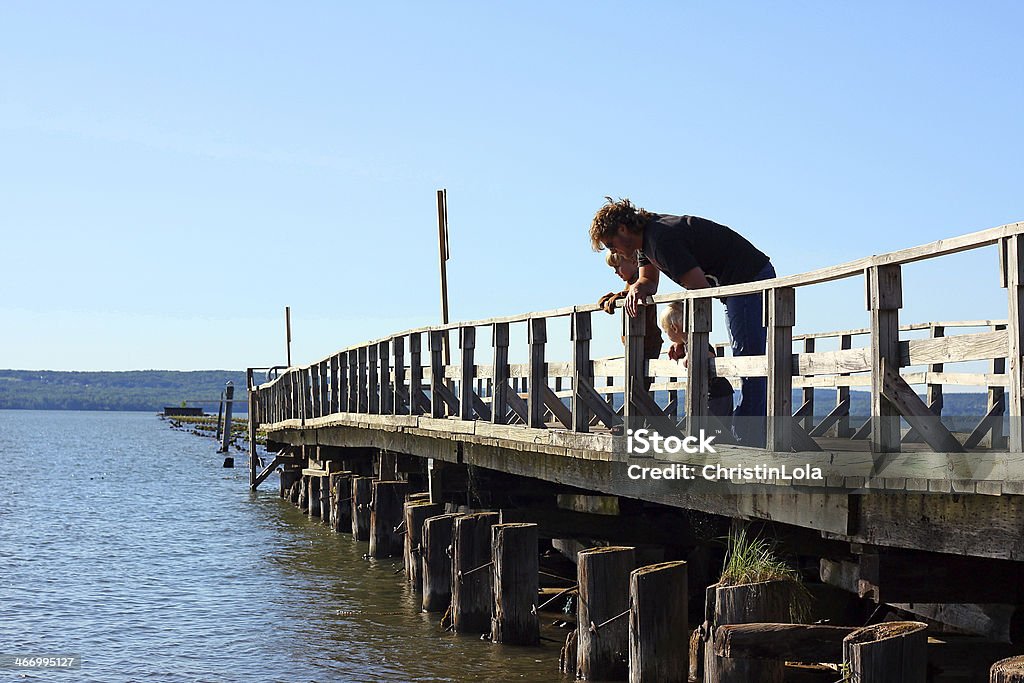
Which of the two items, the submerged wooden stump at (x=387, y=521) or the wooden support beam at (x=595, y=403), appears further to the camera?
the submerged wooden stump at (x=387, y=521)

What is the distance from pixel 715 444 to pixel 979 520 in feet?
7.97

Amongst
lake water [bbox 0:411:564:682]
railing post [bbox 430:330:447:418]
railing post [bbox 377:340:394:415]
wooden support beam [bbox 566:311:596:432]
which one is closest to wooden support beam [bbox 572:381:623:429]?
wooden support beam [bbox 566:311:596:432]

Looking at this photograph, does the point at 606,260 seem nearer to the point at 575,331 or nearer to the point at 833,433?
the point at 575,331

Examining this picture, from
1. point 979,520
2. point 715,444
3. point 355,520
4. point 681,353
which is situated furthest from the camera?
point 355,520

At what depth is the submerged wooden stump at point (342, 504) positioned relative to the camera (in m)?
22.0

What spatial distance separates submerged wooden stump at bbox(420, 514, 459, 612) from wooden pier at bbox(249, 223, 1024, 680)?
64 centimetres

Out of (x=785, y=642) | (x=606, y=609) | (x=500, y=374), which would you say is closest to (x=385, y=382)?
(x=500, y=374)

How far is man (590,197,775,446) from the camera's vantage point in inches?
333

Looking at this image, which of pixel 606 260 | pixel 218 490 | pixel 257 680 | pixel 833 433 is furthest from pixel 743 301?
pixel 218 490

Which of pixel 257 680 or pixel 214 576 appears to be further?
pixel 214 576

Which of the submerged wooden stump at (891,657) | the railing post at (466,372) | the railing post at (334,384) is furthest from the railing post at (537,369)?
the railing post at (334,384)

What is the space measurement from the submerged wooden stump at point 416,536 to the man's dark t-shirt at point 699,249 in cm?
585

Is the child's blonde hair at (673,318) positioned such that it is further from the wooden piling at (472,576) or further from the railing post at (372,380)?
the railing post at (372,380)

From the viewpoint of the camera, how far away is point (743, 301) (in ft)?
27.7
